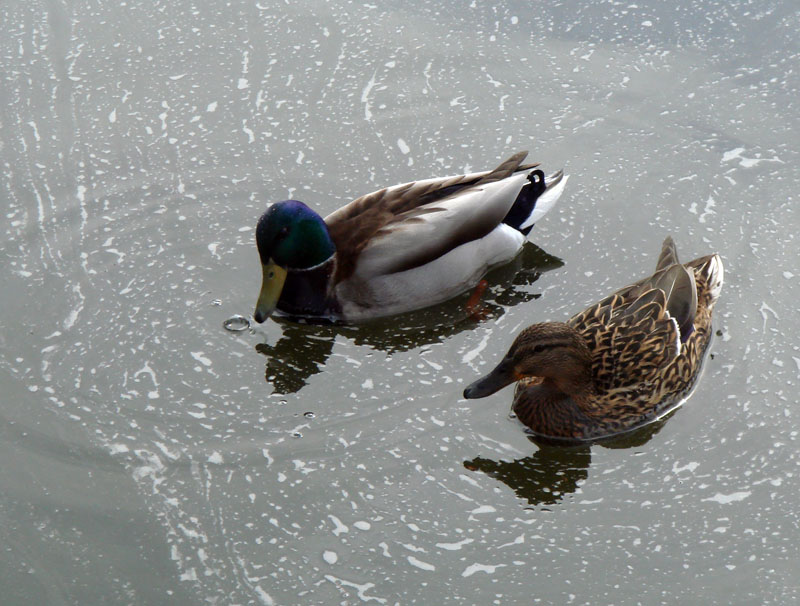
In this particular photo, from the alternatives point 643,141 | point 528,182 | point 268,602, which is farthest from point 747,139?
point 268,602

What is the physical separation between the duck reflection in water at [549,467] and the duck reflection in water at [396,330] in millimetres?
840

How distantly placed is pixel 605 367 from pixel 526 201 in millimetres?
1302

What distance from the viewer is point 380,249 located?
5160 millimetres

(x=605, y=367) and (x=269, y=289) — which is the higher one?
(x=269, y=289)

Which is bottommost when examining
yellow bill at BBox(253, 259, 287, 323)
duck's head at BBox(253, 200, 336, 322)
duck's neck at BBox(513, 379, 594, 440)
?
duck's neck at BBox(513, 379, 594, 440)

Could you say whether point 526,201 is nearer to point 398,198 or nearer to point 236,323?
point 398,198

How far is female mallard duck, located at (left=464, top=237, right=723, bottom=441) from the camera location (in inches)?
173

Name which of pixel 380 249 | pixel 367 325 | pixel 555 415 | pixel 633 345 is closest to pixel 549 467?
pixel 555 415

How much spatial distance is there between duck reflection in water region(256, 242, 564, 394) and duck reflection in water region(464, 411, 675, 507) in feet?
2.76

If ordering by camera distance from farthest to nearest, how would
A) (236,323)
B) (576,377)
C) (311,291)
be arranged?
(311,291) → (236,323) → (576,377)

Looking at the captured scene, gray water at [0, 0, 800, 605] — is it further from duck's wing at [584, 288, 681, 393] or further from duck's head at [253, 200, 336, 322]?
duck's wing at [584, 288, 681, 393]

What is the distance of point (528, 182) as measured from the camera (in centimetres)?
561

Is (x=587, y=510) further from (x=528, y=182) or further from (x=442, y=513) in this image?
(x=528, y=182)

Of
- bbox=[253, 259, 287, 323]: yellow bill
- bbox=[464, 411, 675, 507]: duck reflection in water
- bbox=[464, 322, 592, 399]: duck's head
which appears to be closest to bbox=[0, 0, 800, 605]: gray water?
bbox=[464, 411, 675, 507]: duck reflection in water
